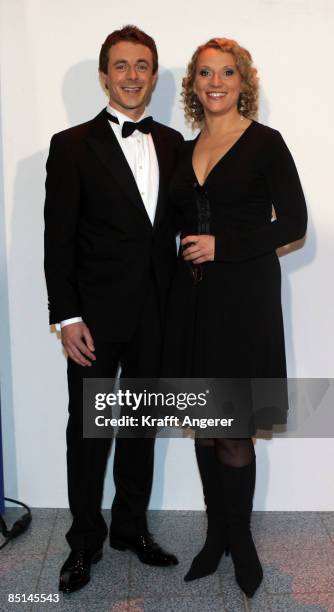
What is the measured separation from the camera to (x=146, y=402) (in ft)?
8.48

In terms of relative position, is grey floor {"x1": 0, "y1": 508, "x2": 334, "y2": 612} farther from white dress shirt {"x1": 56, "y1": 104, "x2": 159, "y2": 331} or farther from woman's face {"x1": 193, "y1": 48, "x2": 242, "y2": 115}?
woman's face {"x1": 193, "y1": 48, "x2": 242, "y2": 115}

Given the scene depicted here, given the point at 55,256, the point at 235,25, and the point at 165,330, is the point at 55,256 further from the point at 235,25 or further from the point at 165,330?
the point at 235,25

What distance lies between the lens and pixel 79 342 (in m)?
2.34

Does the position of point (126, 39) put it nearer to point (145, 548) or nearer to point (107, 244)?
point (107, 244)

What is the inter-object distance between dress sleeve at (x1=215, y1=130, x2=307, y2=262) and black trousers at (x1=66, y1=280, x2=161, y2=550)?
30 centimetres

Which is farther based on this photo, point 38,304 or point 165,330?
point 38,304

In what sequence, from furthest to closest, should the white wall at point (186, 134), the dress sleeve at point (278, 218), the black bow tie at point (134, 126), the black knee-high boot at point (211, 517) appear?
1. the white wall at point (186, 134)
2. the black knee-high boot at point (211, 517)
3. the black bow tie at point (134, 126)
4. the dress sleeve at point (278, 218)

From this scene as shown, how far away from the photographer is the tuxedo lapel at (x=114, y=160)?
228 centimetres

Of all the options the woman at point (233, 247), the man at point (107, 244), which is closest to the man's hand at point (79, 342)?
the man at point (107, 244)

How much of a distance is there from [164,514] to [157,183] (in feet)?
4.38

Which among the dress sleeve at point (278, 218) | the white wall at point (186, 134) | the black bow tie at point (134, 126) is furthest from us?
the white wall at point (186, 134)

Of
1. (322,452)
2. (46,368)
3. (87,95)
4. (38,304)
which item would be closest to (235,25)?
(87,95)

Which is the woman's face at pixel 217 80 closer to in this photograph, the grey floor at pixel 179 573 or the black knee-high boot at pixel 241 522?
the black knee-high boot at pixel 241 522

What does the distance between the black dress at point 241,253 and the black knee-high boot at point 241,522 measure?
1.04ft
